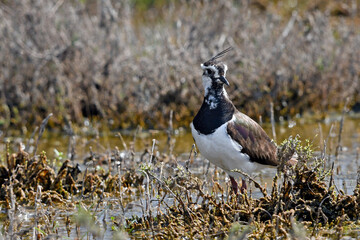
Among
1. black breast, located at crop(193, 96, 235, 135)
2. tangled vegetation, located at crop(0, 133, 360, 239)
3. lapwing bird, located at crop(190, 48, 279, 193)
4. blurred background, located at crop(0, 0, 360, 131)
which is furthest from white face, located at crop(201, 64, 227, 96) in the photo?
blurred background, located at crop(0, 0, 360, 131)

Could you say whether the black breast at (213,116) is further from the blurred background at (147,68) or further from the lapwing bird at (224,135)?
the blurred background at (147,68)

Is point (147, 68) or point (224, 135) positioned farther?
point (147, 68)

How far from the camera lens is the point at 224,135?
5340 mm

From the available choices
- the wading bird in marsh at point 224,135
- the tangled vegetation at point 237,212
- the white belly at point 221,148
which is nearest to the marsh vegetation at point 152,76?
the wading bird in marsh at point 224,135

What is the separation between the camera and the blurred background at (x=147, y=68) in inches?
379

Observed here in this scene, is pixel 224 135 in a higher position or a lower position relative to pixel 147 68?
lower

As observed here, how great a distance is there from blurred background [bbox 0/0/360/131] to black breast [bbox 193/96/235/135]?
12.6 ft

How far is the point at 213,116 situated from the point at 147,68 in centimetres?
430

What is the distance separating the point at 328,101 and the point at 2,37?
5256 millimetres

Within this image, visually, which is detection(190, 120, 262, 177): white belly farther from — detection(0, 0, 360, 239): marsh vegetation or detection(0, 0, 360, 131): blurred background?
detection(0, 0, 360, 131): blurred background

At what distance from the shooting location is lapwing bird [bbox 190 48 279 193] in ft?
17.5

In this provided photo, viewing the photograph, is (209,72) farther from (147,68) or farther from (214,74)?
(147,68)

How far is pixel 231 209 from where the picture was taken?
4.79m

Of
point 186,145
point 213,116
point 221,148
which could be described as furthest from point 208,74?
point 186,145
